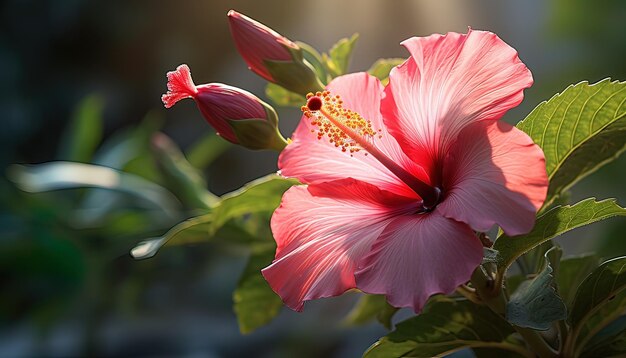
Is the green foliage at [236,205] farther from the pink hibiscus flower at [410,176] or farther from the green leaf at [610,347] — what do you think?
the green leaf at [610,347]

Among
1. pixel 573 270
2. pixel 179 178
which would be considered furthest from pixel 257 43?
pixel 179 178

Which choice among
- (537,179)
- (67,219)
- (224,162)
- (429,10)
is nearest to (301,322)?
(67,219)

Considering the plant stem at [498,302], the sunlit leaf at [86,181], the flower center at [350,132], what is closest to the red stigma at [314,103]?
the flower center at [350,132]

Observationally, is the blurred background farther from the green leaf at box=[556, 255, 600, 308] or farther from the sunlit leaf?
the green leaf at box=[556, 255, 600, 308]

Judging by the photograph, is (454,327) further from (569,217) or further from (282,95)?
(282,95)

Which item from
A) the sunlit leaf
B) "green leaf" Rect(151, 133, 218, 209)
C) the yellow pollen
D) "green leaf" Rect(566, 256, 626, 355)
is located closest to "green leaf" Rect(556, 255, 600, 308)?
"green leaf" Rect(566, 256, 626, 355)

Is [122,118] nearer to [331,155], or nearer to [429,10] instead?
[429,10]
